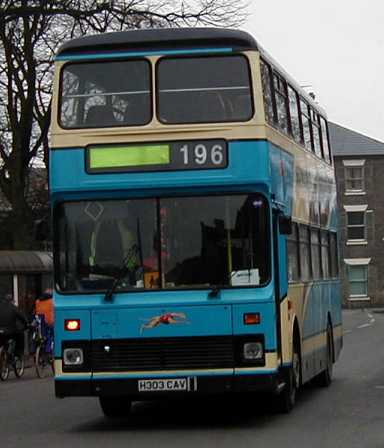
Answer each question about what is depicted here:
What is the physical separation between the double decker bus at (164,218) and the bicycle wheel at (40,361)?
12362mm

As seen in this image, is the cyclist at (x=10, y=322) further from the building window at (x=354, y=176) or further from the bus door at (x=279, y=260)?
the building window at (x=354, y=176)

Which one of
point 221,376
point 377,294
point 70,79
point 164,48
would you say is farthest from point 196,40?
point 377,294

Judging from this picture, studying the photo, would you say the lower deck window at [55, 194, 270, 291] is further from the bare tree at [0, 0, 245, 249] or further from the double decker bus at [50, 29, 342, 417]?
the bare tree at [0, 0, 245, 249]

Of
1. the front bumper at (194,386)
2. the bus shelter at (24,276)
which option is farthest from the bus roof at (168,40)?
the bus shelter at (24,276)

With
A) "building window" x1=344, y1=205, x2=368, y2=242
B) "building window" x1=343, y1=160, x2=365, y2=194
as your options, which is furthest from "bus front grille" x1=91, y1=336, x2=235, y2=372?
"building window" x1=343, y1=160, x2=365, y2=194

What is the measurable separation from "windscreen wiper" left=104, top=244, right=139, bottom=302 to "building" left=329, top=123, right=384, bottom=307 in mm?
68278

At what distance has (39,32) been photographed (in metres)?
38.2

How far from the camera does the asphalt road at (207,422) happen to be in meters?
13.8

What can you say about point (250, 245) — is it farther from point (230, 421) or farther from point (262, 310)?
point (230, 421)

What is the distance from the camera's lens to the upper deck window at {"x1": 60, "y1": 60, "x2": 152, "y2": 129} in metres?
14.8

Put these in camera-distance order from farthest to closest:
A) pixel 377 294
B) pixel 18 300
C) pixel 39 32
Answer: pixel 377 294, pixel 39 32, pixel 18 300

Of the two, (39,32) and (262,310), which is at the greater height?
(39,32)

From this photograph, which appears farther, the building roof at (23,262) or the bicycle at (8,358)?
the building roof at (23,262)

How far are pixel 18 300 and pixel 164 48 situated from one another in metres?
20.4
